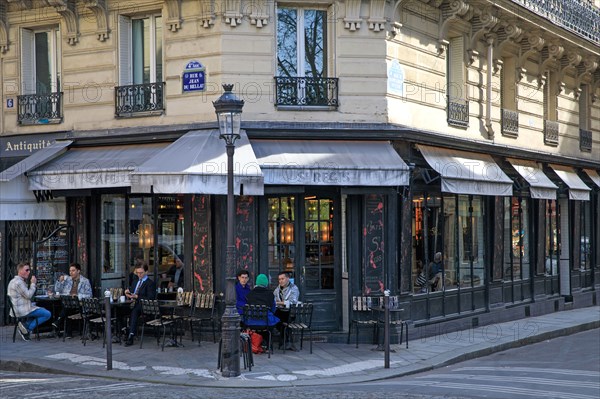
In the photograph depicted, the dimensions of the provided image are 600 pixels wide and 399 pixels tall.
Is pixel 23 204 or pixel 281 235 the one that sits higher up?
pixel 23 204

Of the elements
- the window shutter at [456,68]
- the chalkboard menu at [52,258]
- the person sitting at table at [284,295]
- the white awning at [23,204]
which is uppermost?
the window shutter at [456,68]

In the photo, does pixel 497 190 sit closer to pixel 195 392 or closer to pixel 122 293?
pixel 122 293

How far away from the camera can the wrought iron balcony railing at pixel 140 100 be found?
16.7 metres

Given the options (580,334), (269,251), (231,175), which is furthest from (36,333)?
(580,334)

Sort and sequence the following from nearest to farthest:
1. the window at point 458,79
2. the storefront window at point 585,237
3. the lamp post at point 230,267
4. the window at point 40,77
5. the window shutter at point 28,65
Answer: the lamp post at point 230,267, the window at point 40,77, the window shutter at point 28,65, the window at point 458,79, the storefront window at point 585,237

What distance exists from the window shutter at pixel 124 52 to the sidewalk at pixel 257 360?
484 cm

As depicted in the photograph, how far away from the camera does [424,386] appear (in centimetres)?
1250

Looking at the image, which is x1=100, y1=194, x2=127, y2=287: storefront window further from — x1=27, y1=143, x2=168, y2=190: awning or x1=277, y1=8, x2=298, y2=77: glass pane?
x1=277, y1=8, x2=298, y2=77: glass pane

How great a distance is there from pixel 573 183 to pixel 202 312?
38.1ft

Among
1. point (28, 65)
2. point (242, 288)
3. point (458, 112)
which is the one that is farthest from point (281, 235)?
point (28, 65)

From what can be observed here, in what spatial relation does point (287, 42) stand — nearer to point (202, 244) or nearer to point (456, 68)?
point (202, 244)

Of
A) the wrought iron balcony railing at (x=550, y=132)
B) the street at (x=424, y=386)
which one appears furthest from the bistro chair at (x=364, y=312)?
the wrought iron balcony railing at (x=550, y=132)

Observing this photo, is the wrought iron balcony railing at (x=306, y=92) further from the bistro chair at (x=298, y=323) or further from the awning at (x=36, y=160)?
the awning at (x=36, y=160)

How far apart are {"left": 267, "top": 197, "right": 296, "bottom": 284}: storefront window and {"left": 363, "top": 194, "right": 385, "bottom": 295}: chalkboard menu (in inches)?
51.5
